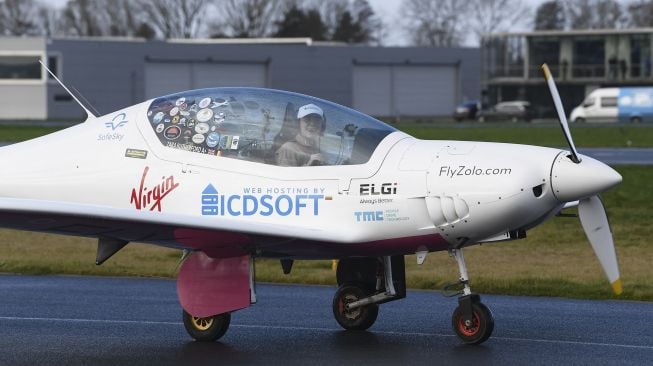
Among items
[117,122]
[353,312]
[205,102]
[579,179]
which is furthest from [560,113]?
[117,122]

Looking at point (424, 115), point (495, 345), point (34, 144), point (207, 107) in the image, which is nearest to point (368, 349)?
point (495, 345)

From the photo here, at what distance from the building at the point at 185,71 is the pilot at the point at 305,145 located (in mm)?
64905

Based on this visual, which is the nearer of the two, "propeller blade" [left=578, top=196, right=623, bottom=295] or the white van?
"propeller blade" [left=578, top=196, right=623, bottom=295]

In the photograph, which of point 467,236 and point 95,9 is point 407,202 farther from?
point 95,9

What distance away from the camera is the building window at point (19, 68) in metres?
77.3

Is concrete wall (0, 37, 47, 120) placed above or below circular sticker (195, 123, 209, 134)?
above

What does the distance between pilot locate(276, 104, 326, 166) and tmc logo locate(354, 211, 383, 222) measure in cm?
52

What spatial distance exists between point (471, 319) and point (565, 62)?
3284 inches

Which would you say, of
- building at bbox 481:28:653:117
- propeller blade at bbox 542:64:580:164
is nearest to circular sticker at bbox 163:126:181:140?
propeller blade at bbox 542:64:580:164

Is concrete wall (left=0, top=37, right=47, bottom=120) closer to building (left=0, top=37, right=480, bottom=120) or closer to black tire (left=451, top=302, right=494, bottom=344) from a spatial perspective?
building (left=0, top=37, right=480, bottom=120)

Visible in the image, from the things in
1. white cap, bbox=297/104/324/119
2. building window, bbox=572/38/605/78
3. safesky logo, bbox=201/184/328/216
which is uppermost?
building window, bbox=572/38/605/78

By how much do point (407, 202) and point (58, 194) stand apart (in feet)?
9.82

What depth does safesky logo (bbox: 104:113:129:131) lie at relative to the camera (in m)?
10.7

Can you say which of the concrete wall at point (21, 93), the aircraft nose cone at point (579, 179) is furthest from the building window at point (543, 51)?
the aircraft nose cone at point (579, 179)
